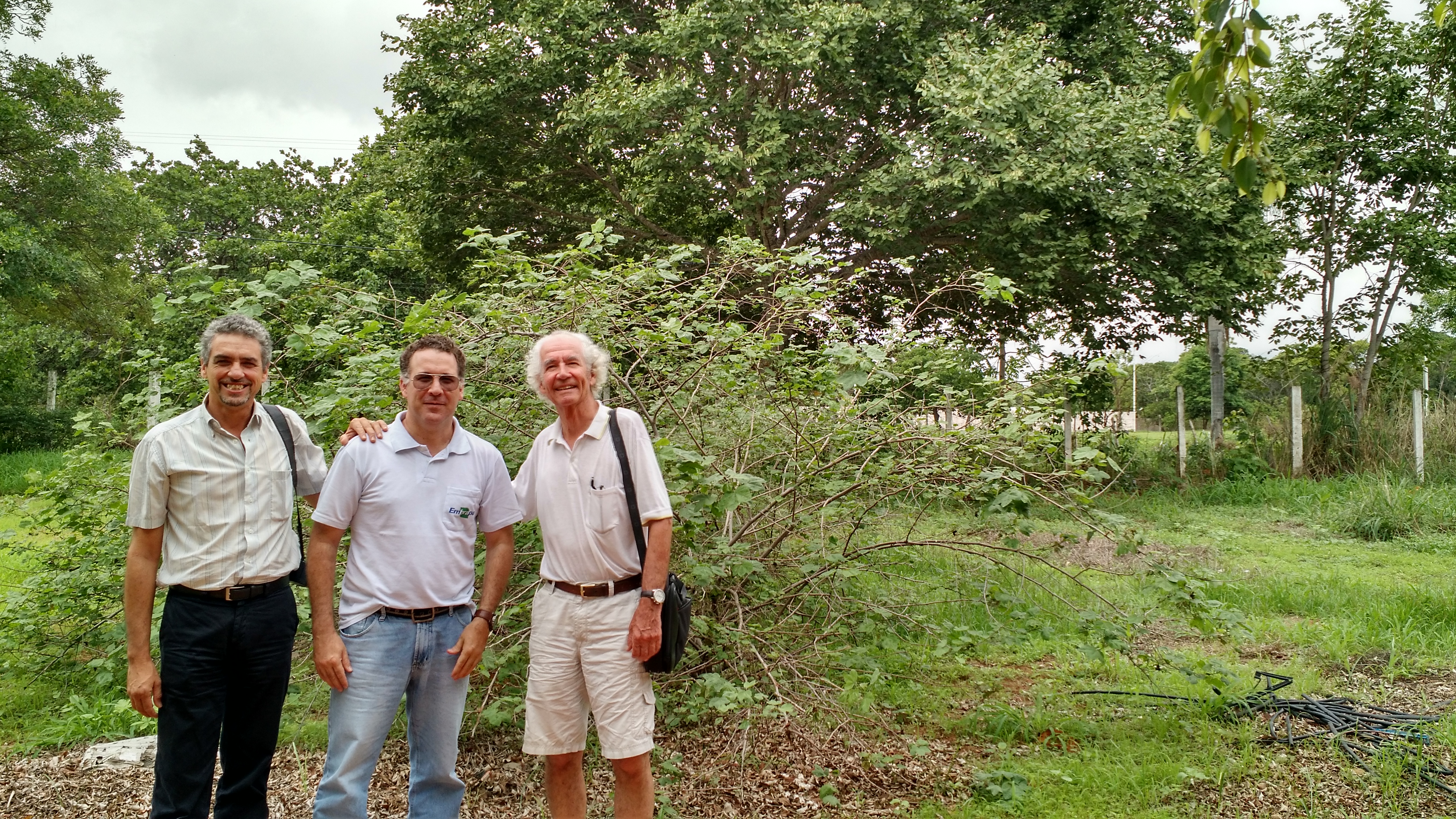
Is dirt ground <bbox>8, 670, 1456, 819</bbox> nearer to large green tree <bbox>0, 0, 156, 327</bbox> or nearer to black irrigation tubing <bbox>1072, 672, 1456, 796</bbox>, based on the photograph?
black irrigation tubing <bbox>1072, 672, 1456, 796</bbox>

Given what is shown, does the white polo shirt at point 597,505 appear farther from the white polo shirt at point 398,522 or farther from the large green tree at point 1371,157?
the large green tree at point 1371,157

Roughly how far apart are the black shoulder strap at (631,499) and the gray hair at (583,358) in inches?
9.7

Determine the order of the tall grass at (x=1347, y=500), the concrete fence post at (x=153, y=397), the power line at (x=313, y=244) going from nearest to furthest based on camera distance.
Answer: the concrete fence post at (x=153, y=397), the tall grass at (x=1347, y=500), the power line at (x=313, y=244)

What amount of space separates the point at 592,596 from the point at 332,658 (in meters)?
0.71

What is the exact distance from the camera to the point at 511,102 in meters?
13.8

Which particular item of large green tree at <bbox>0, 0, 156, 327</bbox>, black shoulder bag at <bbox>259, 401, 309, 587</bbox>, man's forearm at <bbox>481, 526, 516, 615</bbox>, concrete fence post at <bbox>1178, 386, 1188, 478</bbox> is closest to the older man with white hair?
man's forearm at <bbox>481, 526, 516, 615</bbox>

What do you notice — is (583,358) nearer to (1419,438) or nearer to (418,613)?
(418,613)

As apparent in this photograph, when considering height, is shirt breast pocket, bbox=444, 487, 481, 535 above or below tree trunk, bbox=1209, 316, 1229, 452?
below

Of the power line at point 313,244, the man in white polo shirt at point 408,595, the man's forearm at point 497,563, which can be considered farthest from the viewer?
A: the power line at point 313,244

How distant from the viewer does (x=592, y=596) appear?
2828 millimetres

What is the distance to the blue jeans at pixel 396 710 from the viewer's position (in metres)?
2.59

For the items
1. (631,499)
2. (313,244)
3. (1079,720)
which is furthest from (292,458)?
(313,244)

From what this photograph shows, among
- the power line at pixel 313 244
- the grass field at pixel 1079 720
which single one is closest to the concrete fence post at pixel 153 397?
the grass field at pixel 1079 720

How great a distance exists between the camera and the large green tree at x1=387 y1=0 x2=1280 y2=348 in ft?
38.9
